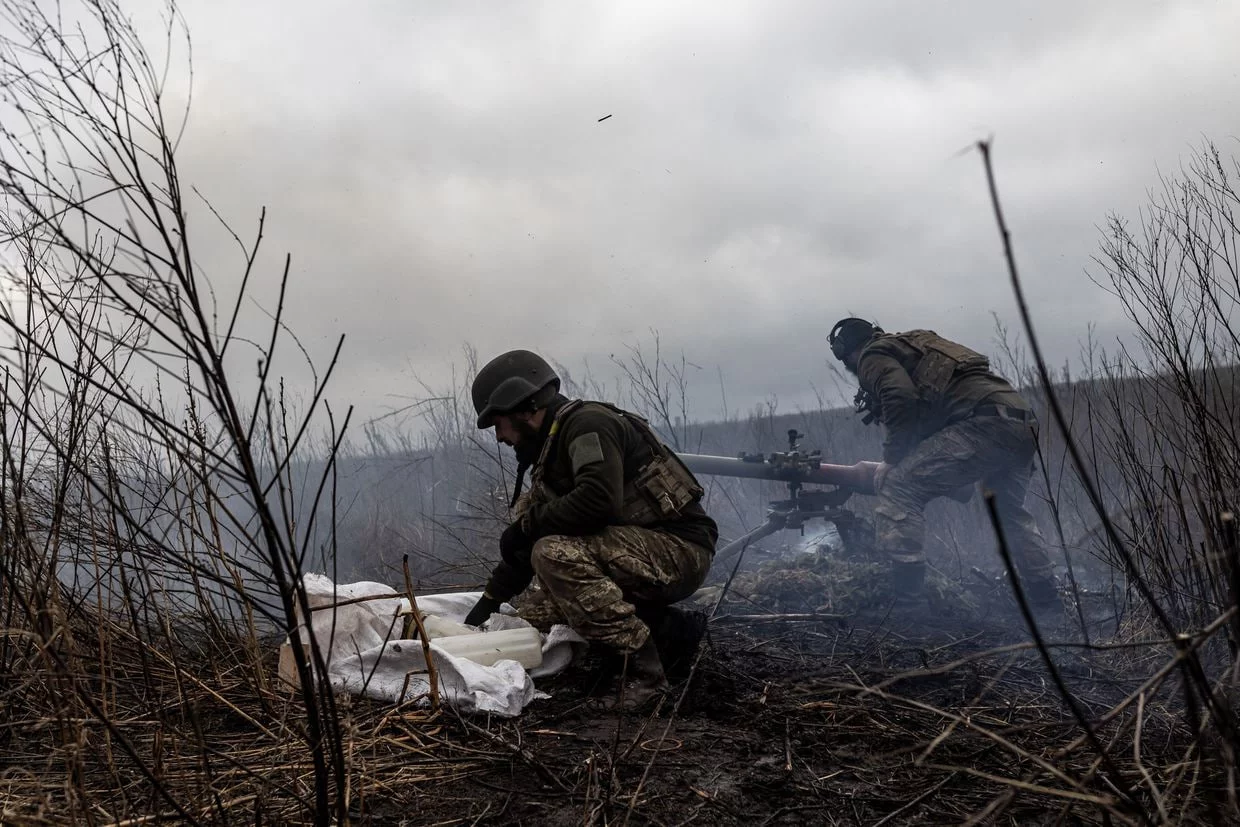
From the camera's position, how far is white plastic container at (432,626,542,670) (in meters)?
3.47

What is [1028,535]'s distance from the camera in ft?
19.0

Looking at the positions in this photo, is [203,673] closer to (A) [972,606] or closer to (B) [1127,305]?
(B) [1127,305]

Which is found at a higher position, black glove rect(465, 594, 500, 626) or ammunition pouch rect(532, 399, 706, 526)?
ammunition pouch rect(532, 399, 706, 526)

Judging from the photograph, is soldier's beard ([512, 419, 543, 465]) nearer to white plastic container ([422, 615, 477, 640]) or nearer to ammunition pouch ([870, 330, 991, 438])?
white plastic container ([422, 615, 477, 640])

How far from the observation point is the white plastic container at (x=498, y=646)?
3467 mm

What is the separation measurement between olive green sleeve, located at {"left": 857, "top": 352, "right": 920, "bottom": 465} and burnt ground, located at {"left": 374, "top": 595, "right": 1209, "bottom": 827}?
243cm

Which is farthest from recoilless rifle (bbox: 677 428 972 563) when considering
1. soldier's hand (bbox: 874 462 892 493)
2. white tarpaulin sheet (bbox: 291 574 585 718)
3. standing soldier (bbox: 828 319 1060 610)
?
white tarpaulin sheet (bbox: 291 574 585 718)

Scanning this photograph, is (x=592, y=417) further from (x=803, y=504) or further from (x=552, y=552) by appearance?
(x=803, y=504)

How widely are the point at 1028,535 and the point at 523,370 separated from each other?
13.6 ft

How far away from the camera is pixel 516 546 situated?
368cm

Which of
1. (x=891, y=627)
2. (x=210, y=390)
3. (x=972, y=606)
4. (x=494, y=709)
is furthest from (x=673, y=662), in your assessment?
(x=972, y=606)

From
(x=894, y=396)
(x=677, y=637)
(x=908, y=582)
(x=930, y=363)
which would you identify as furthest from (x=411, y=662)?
(x=930, y=363)

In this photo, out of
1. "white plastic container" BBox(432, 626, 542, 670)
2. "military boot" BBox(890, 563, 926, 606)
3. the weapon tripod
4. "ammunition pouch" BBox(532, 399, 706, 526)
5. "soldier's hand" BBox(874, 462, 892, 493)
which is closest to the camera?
"white plastic container" BBox(432, 626, 542, 670)

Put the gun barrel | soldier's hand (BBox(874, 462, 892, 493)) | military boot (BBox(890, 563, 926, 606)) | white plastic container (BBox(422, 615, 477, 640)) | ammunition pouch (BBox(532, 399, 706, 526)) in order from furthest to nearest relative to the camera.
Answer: the gun barrel, soldier's hand (BBox(874, 462, 892, 493)), military boot (BBox(890, 563, 926, 606)), white plastic container (BBox(422, 615, 477, 640)), ammunition pouch (BBox(532, 399, 706, 526))
